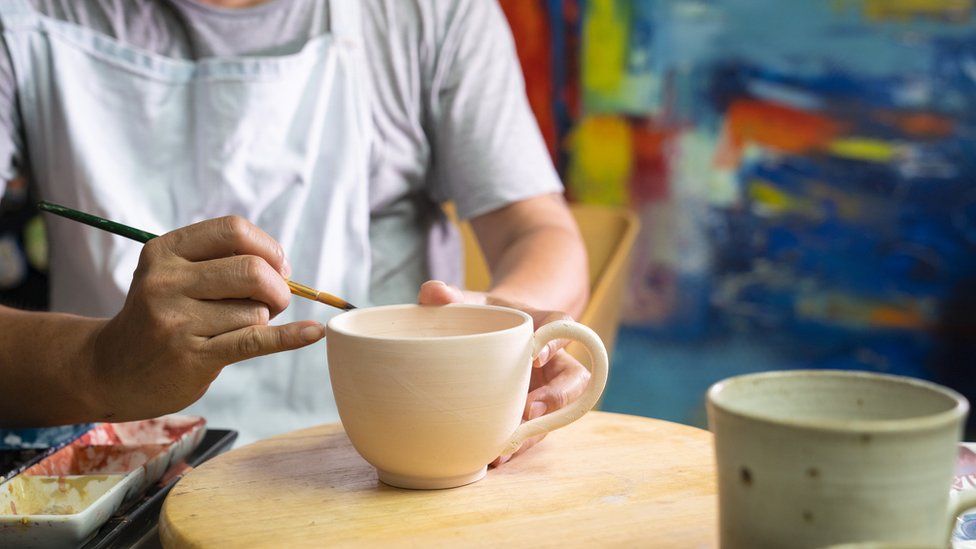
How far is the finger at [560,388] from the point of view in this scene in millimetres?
706

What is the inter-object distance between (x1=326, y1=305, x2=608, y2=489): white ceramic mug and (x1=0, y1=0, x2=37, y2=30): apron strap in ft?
2.39

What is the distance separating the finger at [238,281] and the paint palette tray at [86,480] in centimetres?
13

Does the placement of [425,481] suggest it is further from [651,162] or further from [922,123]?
[922,123]

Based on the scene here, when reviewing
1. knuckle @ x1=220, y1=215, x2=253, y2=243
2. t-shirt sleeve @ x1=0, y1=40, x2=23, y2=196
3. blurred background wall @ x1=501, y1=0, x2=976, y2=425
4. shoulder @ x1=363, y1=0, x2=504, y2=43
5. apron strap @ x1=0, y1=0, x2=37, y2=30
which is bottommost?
blurred background wall @ x1=501, y1=0, x2=976, y2=425

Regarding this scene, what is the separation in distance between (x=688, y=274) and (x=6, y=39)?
142 centimetres

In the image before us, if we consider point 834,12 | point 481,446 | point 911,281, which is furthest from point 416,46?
point 911,281

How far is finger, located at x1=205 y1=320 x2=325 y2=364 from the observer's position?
639 millimetres

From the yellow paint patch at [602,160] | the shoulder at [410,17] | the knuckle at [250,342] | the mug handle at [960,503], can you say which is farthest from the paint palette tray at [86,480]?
the yellow paint patch at [602,160]

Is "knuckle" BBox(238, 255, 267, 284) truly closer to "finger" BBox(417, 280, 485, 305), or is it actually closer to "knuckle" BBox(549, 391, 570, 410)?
"finger" BBox(417, 280, 485, 305)

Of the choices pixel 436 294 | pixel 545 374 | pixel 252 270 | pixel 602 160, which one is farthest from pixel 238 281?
pixel 602 160

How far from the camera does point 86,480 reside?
0.66 meters

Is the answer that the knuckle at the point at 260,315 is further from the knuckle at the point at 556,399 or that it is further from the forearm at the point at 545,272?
the forearm at the point at 545,272

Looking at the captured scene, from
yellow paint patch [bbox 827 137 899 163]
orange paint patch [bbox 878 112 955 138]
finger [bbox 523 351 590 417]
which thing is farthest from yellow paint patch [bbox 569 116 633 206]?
finger [bbox 523 351 590 417]

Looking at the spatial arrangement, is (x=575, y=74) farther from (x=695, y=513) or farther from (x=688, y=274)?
(x=695, y=513)
